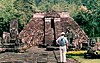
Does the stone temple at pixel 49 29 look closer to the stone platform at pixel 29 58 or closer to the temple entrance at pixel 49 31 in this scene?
the temple entrance at pixel 49 31

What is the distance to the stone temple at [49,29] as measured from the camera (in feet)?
85.8

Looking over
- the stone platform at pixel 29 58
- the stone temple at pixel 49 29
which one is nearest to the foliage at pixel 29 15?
the stone temple at pixel 49 29

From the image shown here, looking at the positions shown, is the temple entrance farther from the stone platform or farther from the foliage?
the foliage

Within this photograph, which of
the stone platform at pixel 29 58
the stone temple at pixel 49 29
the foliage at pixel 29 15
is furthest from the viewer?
the foliage at pixel 29 15

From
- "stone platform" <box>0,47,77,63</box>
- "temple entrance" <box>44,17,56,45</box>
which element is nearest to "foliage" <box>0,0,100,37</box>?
"temple entrance" <box>44,17,56,45</box>

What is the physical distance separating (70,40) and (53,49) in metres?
3.96

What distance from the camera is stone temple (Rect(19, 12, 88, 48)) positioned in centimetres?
2614

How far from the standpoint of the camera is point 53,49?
21.0 m

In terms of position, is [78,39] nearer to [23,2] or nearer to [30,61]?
[30,61]

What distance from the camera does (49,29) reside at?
26.8 meters

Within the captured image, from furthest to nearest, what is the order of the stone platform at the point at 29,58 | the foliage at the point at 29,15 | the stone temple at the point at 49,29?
the foliage at the point at 29,15, the stone temple at the point at 49,29, the stone platform at the point at 29,58

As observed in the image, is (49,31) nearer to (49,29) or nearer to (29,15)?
(49,29)

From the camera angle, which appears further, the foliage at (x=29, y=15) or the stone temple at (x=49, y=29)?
the foliage at (x=29, y=15)

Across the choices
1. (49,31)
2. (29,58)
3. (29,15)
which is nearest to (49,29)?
(49,31)
